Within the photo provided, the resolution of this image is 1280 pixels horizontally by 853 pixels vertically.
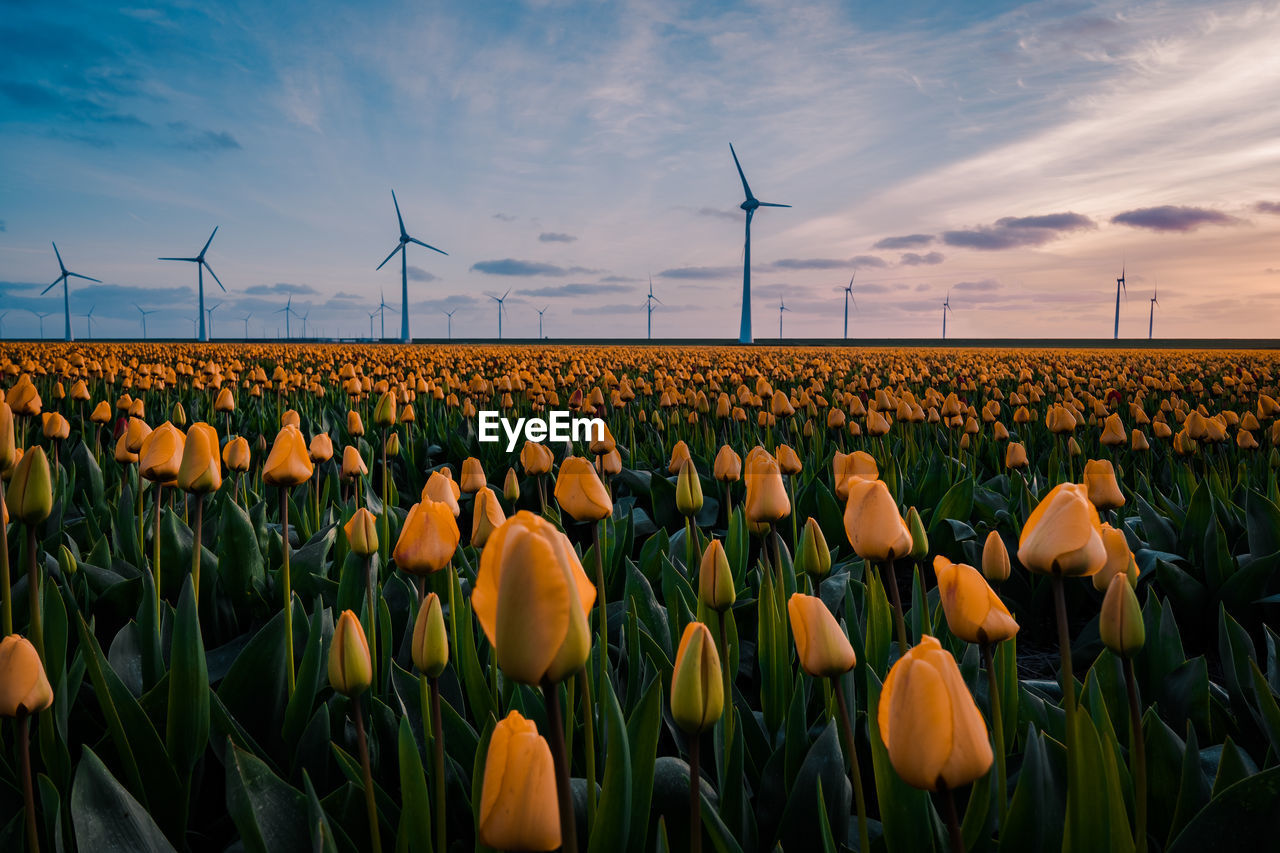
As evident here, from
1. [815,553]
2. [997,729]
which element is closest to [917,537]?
[815,553]

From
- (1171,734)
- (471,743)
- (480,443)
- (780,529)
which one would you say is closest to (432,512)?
(471,743)

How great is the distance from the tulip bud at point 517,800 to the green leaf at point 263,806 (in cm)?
83

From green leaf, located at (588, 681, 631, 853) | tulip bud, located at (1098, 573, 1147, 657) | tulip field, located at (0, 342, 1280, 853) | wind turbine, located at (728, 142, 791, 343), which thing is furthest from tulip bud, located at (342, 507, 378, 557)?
wind turbine, located at (728, 142, 791, 343)

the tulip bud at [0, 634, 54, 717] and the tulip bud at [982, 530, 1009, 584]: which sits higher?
the tulip bud at [982, 530, 1009, 584]

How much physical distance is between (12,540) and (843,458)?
356cm

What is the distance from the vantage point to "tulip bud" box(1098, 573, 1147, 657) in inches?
50.6

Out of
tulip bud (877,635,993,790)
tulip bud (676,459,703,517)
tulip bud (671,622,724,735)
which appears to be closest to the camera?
tulip bud (877,635,993,790)

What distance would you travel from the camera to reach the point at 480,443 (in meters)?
6.38

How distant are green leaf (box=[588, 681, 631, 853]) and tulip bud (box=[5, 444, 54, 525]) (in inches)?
52.1

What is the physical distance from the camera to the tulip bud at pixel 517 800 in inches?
30.3

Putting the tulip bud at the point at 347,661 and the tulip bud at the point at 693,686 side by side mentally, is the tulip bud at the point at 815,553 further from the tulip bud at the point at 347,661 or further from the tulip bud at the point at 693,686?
the tulip bud at the point at 347,661

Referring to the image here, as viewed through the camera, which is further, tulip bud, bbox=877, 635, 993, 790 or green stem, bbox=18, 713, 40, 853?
green stem, bbox=18, 713, 40, 853

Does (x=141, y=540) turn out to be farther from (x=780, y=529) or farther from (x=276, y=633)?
(x=780, y=529)

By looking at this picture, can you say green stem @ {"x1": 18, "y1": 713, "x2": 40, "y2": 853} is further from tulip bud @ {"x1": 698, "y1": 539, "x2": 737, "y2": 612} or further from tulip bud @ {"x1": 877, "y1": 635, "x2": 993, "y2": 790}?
tulip bud @ {"x1": 877, "y1": 635, "x2": 993, "y2": 790}
